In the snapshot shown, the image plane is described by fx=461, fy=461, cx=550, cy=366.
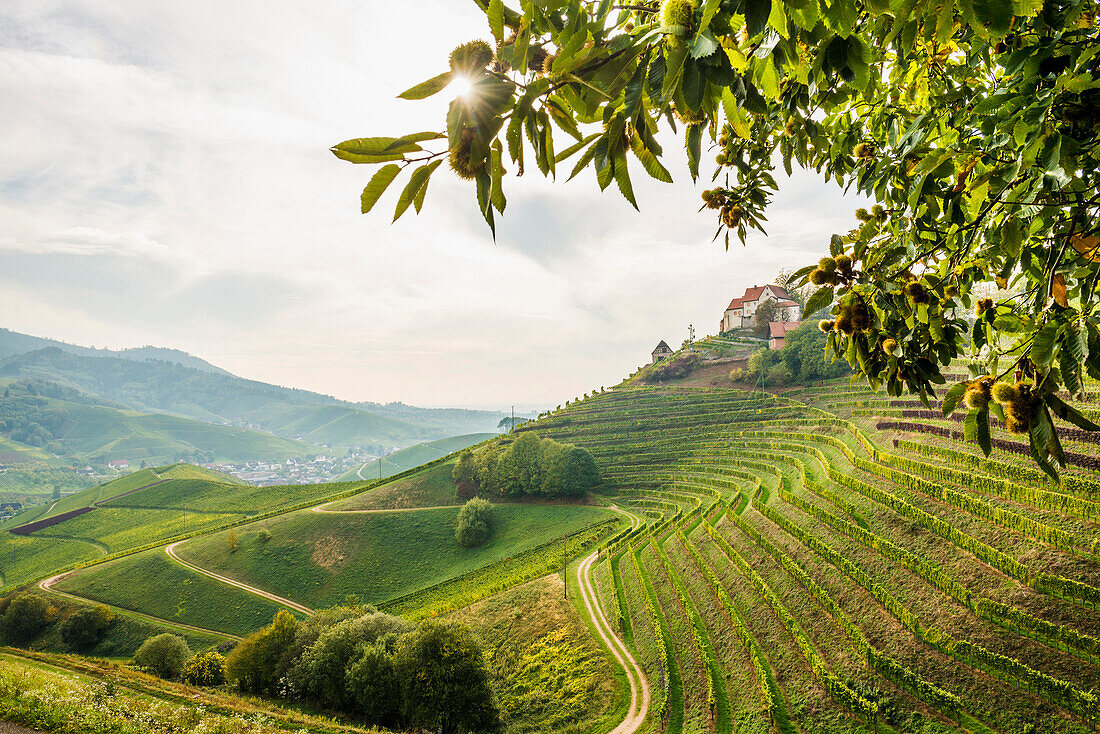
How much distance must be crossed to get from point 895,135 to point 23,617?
5233 cm

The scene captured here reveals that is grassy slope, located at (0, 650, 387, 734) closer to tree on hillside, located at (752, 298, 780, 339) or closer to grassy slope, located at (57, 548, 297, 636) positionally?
grassy slope, located at (57, 548, 297, 636)

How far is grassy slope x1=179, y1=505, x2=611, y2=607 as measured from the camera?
37625 millimetres

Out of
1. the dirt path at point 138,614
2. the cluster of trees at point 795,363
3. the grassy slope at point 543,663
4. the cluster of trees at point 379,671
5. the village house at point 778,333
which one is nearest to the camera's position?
the grassy slope at point 543,663

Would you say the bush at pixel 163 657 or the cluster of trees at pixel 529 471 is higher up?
the cluster of trees at pixel 529 471

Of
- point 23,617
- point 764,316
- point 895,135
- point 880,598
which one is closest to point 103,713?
point 895,135

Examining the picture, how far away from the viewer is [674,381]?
67938 millimetres

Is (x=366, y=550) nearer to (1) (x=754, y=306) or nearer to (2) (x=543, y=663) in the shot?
(2) (x=543, y=663)

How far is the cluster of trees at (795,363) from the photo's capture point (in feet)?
162

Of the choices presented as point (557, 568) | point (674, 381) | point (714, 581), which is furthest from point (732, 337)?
point (714, 581)

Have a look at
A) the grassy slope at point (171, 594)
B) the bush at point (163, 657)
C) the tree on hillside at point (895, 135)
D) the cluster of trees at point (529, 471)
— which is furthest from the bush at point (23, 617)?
the tree on hillside at point (895, 135)

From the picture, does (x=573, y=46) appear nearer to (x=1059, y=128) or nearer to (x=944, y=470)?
(x=1059, y=128)

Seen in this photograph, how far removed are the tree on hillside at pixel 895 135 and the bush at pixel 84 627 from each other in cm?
4690

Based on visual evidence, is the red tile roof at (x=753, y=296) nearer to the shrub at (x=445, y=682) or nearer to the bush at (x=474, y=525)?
the bush at (x=474, y=525)

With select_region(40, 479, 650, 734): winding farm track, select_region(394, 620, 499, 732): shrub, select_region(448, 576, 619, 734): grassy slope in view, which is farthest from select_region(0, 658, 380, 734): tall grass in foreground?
select_region(40, 479, 650, 734): winding farm track
